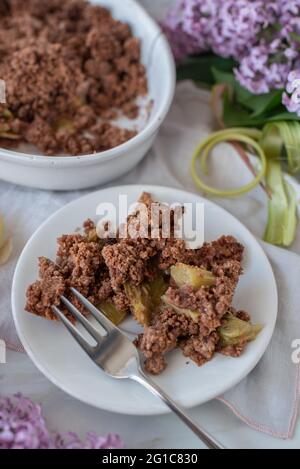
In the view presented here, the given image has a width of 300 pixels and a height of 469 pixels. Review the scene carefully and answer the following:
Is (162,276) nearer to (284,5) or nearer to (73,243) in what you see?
(73,243)

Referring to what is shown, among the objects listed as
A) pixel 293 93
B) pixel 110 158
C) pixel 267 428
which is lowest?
pixel 267 428

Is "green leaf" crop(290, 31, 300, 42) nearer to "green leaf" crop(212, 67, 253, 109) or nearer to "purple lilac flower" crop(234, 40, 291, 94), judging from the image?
"purple lilac flower" crop(234, 40, 291, 94)

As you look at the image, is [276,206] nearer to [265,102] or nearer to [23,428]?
[265,102]

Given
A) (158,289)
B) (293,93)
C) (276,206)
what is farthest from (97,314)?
(293,93)

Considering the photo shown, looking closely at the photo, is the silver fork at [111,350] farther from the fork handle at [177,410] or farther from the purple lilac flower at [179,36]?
the purple lilac flower at [179,36]

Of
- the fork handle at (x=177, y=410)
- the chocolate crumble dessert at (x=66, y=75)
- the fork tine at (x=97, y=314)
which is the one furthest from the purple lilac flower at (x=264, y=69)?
the fork handle at (x=177, y=410)

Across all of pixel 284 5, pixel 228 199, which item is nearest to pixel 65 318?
pixel 228 199
